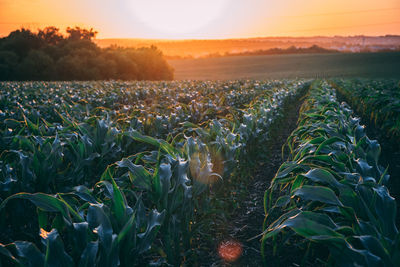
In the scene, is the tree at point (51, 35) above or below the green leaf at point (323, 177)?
above

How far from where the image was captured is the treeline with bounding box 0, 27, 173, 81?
41.7m

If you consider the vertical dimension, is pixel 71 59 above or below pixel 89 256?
above

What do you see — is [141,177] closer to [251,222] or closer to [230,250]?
[230,250]

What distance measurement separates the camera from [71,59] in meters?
42.6

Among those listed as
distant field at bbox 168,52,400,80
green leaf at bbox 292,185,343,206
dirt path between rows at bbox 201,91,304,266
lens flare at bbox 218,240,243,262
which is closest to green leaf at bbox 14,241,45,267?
dirt path between rows at bbox 201,91,304,266

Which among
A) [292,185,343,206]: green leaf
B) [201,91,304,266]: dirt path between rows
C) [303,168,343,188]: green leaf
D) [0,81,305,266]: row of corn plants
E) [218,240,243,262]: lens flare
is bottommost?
[201,91,304,266]: dirt path between rows

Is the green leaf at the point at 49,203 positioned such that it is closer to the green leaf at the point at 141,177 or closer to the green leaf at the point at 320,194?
the green leaf at the point at 141,177

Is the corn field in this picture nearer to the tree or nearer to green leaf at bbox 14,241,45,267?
Answer: green leaf at bbox 14,241,45,267

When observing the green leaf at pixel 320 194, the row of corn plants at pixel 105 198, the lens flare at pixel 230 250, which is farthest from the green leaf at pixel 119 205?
the lens flare at pixel 230 250

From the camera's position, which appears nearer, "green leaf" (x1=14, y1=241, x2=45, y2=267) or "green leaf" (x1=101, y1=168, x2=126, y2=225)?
"green leaf" (x1=14, y1=241, x2=45, y2=267)

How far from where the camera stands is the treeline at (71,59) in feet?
137

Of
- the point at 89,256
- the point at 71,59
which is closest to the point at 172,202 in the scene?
the point at 89,256

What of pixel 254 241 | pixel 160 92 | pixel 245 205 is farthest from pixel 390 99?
pixel 160 92

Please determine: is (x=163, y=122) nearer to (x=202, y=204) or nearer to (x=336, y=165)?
(x=202, y=204)
